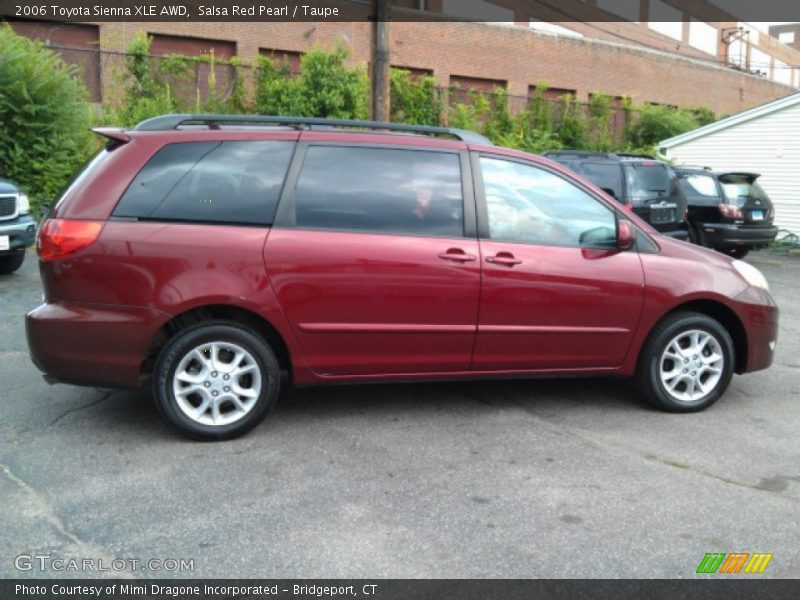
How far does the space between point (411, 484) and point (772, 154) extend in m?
18.4

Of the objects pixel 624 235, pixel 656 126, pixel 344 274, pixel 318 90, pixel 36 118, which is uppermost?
pixel 656 126

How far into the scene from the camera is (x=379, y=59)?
11.2m

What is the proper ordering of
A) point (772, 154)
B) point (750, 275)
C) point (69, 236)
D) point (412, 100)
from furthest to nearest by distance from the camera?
point (412, 100) < point (772, 154) < point (750, 275) < point (69, 236)

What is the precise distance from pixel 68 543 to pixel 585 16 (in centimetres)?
3914

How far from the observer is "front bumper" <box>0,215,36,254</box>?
9039 mm

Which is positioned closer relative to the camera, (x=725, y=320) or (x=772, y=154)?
(x=725, y=320)

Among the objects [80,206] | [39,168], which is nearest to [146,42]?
[39,168]

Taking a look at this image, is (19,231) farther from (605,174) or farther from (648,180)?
(648,180)

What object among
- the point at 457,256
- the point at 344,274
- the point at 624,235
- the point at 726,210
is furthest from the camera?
the point at 726,210

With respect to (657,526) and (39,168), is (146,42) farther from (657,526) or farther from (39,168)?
(657,526)

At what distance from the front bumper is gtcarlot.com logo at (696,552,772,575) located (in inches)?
328

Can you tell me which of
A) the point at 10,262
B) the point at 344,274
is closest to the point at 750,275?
the point at 344,274

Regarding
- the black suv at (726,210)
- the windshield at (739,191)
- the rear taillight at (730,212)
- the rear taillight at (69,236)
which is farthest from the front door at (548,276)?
the windshield at (739,191)
